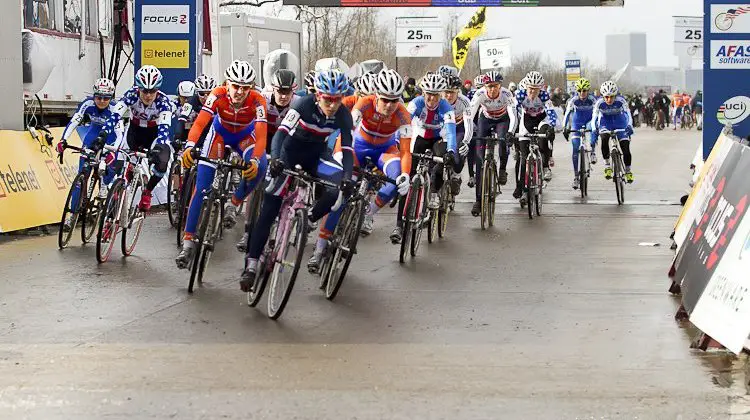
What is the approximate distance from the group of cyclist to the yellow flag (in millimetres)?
25572

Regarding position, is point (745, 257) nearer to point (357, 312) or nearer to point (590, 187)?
point (357, 312)

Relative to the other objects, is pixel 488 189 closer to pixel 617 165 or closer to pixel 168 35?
pixel 617 165

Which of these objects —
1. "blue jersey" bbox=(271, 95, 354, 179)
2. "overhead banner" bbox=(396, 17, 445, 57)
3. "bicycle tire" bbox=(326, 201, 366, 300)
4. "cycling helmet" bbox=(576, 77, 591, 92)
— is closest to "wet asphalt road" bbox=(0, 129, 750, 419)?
"bicycle tire" bbox=(326, 201, 366, 300)

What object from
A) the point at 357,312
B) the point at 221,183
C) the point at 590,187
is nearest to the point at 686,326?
the point at 357,312

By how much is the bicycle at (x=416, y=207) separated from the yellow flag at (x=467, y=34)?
105 feet

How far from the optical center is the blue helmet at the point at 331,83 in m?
10.9

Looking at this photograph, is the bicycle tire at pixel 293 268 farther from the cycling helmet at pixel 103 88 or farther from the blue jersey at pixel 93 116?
the cycling helmet at pixel 103 88

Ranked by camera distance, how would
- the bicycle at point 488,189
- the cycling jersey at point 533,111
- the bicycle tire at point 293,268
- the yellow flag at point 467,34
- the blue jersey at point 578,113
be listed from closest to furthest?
the bicycle tire at point 293,268, the bicycle at point 488,189, the cycling jersey at point 533,111, the blue jersey at point 578,113, the yellow flag at point 467,34

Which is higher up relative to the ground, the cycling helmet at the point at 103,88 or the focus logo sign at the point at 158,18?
the focus logo sign at the point at 158,18

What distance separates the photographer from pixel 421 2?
28688 mm

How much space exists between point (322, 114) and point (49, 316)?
2.72 metres

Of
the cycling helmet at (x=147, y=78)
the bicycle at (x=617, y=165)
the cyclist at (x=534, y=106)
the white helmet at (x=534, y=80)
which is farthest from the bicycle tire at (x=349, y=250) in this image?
the white helmet at (x=534, y=80)

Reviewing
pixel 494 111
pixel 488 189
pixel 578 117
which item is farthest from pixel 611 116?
pixel 488 189

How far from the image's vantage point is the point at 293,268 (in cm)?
995
